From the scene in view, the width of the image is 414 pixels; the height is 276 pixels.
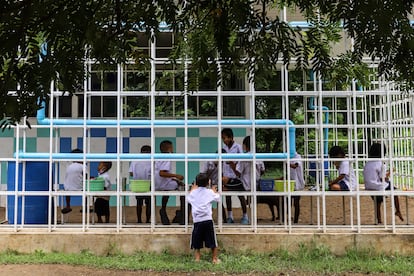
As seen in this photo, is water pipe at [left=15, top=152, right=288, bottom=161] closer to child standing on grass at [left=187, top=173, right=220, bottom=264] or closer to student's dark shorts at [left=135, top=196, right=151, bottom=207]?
child standing on grass at [left=187, top=173, right=220, bottom=264]

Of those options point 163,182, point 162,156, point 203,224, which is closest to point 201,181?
point 203,224

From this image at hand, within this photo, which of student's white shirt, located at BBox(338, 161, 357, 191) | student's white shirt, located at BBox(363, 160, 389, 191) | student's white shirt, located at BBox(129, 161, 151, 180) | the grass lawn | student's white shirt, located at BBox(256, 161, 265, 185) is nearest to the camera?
the grass lawn

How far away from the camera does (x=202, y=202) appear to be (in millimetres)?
5633

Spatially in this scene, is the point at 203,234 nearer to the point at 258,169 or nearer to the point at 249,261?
the point at 249,261

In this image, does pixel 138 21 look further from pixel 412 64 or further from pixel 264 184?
pixel 264 184

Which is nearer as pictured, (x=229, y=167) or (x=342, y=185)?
(x=342, y=185)

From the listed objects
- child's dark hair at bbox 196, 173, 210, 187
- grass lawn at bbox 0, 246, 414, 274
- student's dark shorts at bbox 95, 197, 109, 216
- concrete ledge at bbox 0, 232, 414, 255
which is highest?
child's dark hair at bbox 196, 173, 210, 187

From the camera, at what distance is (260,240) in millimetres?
5941

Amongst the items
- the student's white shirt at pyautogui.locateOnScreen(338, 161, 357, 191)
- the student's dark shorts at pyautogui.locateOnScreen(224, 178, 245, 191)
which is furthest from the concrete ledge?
the student's dark shorts at pyautogui.locateOnScreen(224, 178, 245, 191)

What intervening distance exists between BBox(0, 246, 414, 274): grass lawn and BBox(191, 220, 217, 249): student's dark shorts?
0.23 m

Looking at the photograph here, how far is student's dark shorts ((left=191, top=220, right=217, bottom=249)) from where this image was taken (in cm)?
558

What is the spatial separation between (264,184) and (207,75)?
12.1 feet

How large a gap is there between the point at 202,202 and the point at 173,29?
3.32 metres

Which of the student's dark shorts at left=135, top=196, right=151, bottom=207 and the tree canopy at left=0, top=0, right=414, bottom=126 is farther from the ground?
the tree canopy at left=0, top=0, right=414, bottom=126
